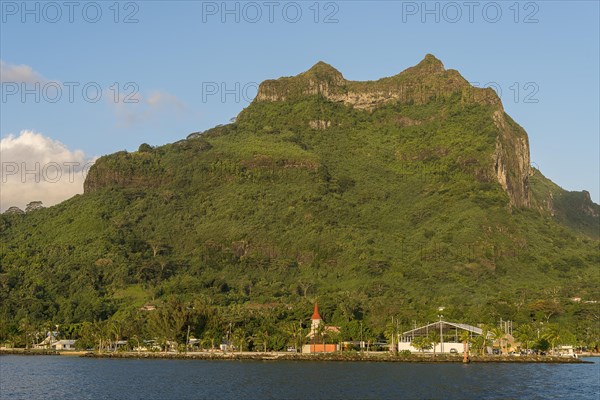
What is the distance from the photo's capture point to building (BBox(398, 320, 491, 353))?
536 feet

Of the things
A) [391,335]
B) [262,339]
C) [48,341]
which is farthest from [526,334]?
[48,341]

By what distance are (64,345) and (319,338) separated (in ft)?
191

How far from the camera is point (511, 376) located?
122 metres

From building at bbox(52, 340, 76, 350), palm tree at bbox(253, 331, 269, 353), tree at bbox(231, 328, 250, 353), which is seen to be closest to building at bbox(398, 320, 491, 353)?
palm tree at bbox(253, 331, 269, 353)

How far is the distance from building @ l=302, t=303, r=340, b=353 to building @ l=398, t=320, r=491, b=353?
1317 cm

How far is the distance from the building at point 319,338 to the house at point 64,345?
54.1 metres

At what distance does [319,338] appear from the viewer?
555 feet

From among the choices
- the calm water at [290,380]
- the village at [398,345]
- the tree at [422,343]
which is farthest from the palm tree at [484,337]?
the calm water at [290,380]

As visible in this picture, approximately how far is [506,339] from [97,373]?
8107cm

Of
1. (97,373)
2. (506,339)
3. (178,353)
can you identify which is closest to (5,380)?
(97,373)

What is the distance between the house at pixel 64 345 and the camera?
188m

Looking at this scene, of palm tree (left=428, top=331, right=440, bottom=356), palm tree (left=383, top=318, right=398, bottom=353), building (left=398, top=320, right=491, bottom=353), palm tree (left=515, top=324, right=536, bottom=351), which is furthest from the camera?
palm tree (left=515, top=324, right=536, bottom=351)

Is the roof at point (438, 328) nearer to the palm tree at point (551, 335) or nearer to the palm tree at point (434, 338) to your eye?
the palm tree at point (434, 338)

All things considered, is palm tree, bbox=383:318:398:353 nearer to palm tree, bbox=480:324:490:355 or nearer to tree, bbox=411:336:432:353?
tree, bbox=411:336:432:353
